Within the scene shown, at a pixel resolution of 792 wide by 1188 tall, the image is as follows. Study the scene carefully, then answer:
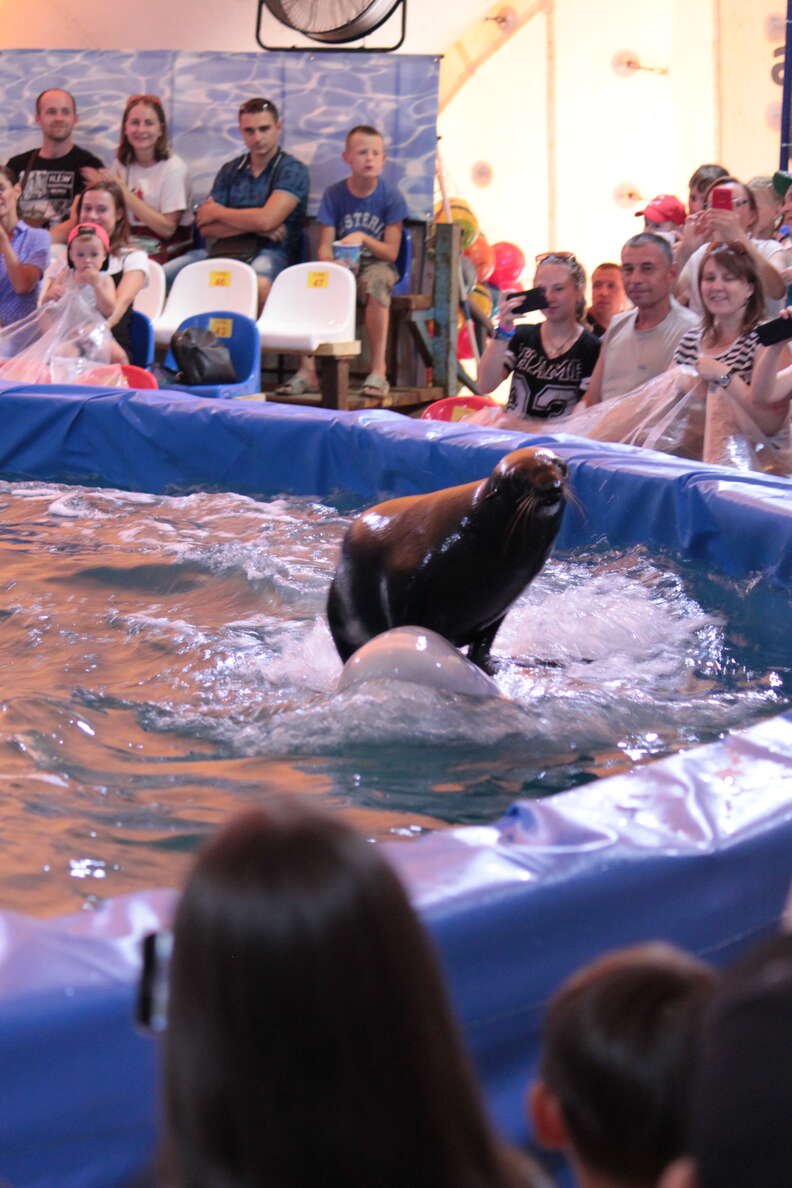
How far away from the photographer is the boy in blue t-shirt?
6277 millimetres

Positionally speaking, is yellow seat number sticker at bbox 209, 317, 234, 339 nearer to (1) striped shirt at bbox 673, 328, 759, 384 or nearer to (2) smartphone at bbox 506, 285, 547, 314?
(2) smartphone at bbox 506, 285, 547, 314

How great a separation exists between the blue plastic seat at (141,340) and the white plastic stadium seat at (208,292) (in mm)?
685

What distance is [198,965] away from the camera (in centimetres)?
49

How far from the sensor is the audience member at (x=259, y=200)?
6.41m

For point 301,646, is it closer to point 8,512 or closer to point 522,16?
point 8,512

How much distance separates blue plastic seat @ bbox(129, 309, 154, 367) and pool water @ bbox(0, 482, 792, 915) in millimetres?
2440

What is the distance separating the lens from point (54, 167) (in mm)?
6660

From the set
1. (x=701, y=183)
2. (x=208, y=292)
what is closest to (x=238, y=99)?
(x=208, y=292)

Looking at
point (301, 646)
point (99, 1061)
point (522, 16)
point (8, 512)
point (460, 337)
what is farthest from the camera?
point (522, 16)

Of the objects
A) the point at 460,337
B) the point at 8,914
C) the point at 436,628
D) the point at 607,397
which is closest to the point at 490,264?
the point at 460,337

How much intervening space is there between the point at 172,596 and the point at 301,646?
575mm

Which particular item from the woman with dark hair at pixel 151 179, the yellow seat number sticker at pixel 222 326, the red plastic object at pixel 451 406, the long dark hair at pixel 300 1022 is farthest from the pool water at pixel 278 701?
the woman with dark hair at pixel 151 179

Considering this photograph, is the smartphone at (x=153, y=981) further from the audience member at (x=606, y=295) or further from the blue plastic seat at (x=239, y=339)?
the audience member at (x=606, y=295)

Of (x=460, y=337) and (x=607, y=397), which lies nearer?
(x=607, y=397)
